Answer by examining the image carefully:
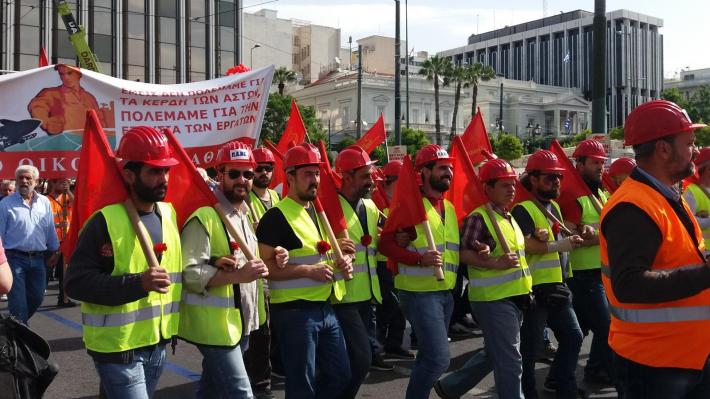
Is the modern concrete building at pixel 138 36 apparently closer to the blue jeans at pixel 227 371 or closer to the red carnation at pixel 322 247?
the red carnation at pixel 322 247

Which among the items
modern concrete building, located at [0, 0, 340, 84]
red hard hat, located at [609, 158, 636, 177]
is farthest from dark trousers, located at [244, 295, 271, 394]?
modern concrete building, located at [0, 0, 340, 84]

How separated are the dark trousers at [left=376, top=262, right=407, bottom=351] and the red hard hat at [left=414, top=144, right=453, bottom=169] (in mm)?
2824

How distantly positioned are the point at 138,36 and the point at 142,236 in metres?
52.9

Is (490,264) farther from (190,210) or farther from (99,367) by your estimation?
(99,367)

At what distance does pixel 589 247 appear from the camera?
21.5 feet

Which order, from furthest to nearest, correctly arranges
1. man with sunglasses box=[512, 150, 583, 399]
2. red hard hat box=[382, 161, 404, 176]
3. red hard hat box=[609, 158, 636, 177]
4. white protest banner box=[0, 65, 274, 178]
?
red hard hat box=[382, 161, 404, 176] < red hard hat box=[609, 158, 636, 177] < white protest banner box=[0, 65, 274, 178] < man with sunglasses box=[512, 150, 583, 399]

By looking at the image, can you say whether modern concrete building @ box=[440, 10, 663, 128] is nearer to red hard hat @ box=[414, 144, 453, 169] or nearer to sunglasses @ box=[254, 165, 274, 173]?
sunglasses @ box=[254, 165, 274, 173]

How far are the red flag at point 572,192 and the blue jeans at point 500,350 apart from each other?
1584 millimetres

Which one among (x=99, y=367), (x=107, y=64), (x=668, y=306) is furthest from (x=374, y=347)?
(x=107, y=64)

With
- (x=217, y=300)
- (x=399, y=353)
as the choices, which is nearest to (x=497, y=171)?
(x=217, y=300)

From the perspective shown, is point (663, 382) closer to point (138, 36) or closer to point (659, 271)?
point (659, 271)

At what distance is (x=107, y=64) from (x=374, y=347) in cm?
4840

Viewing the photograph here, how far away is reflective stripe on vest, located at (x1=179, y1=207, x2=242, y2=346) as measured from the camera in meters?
4.33

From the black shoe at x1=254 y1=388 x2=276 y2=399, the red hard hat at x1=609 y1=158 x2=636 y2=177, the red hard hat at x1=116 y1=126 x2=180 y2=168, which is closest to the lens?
the red hard hat at x1=116 y1=126 x2=180 y2=168
